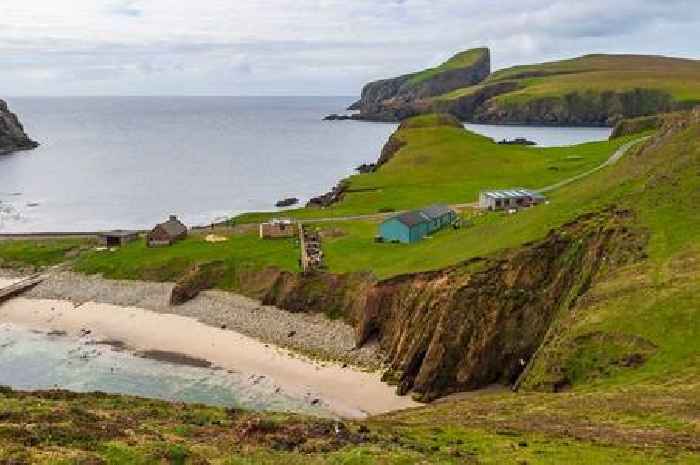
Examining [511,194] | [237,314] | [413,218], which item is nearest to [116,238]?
[237,314]

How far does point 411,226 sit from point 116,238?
4842 centimetres

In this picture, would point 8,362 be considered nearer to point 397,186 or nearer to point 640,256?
point 640,256

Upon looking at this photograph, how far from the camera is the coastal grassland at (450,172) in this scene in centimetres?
12412

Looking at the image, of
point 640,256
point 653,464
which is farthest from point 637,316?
point 653,464

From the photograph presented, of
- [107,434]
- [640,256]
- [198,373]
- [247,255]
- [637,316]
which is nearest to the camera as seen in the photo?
[107,434]

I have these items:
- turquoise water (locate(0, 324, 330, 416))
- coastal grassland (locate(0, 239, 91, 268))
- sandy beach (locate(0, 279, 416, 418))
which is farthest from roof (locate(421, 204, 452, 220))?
coastal grassland (locate(0, 239, 91, 268))

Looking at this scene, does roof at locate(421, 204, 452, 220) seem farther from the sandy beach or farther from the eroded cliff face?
the sandy beach

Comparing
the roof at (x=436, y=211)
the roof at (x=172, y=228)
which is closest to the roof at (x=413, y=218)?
the roof at (x=436, y=211)

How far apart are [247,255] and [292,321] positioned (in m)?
18.8

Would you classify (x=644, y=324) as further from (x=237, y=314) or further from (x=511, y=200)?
(x=511, y=200)

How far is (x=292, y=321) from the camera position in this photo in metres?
76.8

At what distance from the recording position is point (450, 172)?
15412 centimetres

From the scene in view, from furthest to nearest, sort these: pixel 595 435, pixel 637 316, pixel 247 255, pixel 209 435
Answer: pixel 247 255 < pixel 637 316 < pixel 595 435 < pixel 209 435

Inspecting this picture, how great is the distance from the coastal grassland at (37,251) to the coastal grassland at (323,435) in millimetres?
76405
